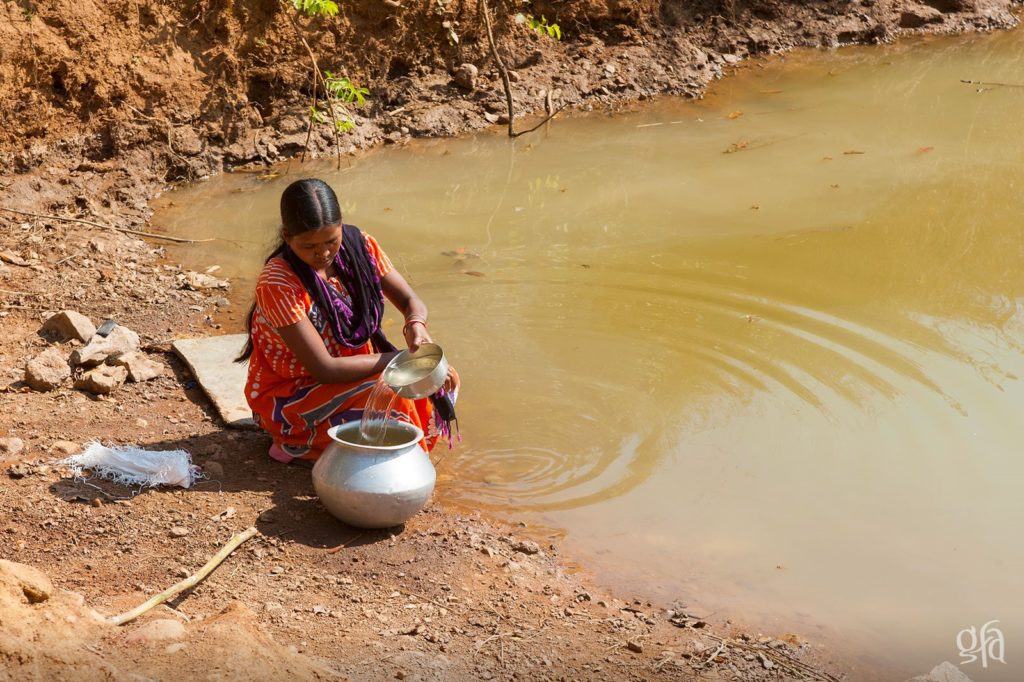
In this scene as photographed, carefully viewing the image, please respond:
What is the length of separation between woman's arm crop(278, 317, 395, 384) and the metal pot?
26 cm

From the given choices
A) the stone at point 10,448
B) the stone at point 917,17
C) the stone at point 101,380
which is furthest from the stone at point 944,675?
the stone at point 917,17

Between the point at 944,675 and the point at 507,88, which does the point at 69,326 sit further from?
the point at 507,88

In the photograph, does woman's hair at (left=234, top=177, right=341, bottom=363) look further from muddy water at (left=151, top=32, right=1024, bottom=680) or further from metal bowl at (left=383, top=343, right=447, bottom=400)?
muddy water at (left=151, top=32, right=1024, bottom=680)

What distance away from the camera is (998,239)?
6270 millimetres

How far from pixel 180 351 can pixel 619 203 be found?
3186 millimetres

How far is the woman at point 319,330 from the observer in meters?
3.64

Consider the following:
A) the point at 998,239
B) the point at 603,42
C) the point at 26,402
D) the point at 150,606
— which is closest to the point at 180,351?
the point at 26,402

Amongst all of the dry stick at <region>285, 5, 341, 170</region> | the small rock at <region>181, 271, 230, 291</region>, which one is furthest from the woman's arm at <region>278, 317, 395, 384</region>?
the dry stick at <region>285, 5, 341, 170</region>

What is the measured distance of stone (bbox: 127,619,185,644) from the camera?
2582 millimetres

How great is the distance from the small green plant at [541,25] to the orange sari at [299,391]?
5.59m

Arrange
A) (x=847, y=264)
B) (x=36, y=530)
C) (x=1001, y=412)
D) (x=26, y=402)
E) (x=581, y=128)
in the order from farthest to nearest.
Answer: (x=581, y=128), (x=847, y=264), (x=1001, y=412), (x=26, y=402), (x=36, y=530)

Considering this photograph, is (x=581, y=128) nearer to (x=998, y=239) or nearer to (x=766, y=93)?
(x=766, y=93)

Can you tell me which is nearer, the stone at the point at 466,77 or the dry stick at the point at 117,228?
the dry stick at the point at 117,228
